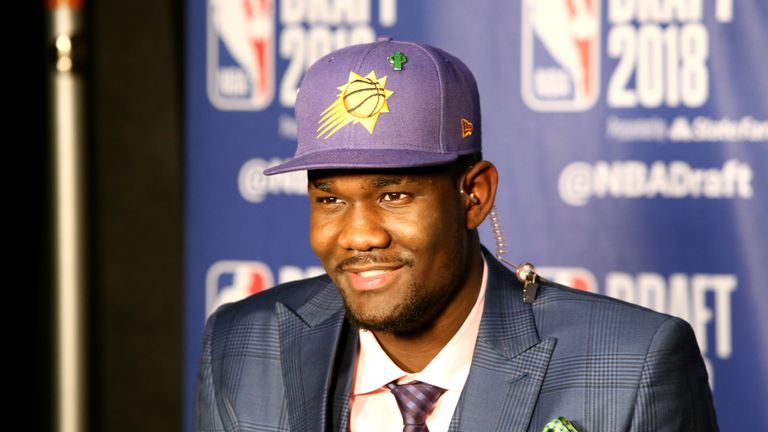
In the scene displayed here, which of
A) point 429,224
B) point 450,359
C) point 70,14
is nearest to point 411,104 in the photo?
point 429,224

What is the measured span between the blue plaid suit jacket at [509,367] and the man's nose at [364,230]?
296mm

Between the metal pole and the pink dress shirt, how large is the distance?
1.74 metres

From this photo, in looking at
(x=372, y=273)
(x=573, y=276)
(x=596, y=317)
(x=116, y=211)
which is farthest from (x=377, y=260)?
(x=116, y=211)

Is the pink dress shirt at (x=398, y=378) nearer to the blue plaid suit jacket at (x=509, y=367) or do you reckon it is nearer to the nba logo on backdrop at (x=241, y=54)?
the blue plaid suit jacket at (x=509, y=367)

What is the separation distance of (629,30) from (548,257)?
655 mm

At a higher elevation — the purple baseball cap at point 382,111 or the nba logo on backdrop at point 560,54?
the nba logo on backdrop at point 560,54

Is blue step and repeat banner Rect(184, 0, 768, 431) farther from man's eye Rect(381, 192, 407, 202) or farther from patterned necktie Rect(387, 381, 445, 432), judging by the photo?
man's eye Rect(381, 192, 407, 202)

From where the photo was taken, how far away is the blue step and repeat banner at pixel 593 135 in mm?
3260

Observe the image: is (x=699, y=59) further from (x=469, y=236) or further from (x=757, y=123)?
(x=469, y=236)

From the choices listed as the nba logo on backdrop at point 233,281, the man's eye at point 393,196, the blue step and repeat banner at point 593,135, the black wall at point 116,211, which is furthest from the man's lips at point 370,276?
the black wall at point 116,211

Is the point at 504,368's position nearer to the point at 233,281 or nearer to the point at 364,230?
the point at 364,230

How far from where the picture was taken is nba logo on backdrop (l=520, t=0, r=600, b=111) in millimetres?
3355

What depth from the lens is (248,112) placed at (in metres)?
3.62

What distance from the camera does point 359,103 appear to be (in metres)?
2.23
